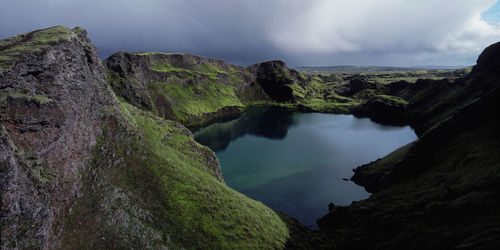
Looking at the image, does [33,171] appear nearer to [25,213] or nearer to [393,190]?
[25,213]

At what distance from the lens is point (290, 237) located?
36531mm

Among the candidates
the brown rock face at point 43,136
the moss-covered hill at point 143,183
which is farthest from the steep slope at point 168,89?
the brown rock face at point 43,136

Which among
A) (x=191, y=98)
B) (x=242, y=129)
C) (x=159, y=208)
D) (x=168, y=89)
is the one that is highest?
(x=159, y=208)

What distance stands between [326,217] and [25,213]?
156 ft

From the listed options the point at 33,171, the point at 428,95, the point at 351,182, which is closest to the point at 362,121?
the point at 428,95

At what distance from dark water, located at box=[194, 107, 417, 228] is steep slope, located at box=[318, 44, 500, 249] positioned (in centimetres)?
709

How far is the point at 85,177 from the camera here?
82.3ft

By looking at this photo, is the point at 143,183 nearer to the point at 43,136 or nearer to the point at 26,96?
the point at 43,136

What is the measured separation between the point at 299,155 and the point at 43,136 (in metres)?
77.3

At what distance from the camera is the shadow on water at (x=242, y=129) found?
109m

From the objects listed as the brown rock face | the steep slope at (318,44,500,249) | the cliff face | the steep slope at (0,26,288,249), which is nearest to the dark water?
the steep slope at (318,44,500,249)

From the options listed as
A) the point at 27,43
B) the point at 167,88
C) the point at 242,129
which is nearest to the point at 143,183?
the point at 27,43

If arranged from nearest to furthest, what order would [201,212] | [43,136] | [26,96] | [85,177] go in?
[26,96]
[43,136]
[85,177]
[201,212]

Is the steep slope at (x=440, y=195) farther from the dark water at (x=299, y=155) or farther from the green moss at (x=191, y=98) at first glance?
the green moss at (x=191, y=98)
